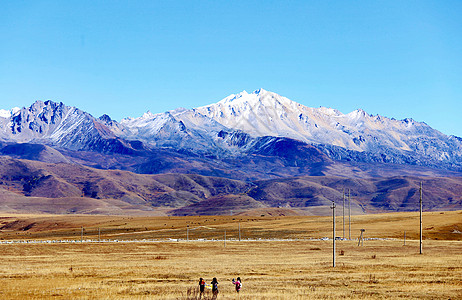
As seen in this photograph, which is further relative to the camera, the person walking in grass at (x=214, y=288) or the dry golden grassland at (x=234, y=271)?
the dry golden grassland at (x=234, y=271)

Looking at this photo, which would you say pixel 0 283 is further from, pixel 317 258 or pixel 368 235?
pixel 368 235

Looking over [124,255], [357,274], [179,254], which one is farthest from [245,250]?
[357,274]

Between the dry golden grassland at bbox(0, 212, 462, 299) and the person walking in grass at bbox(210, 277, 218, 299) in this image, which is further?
the dry golden grassland at bbox(0, 212, 462, 299)

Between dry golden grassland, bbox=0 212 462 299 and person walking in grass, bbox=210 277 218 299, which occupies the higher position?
A: person walking in grass, bbox=210 277 218 299

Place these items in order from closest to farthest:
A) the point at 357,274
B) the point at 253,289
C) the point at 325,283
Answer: the point at 253,289 → the point at 325,283 → the point at 357,274

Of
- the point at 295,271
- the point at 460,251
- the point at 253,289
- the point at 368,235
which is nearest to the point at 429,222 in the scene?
the point at 368,235

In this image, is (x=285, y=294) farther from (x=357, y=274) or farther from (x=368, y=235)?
(x=368, y=235)

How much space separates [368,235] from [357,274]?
81.7 m

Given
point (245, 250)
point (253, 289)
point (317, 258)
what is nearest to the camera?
point (253, 289)

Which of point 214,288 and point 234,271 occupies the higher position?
point 214,288

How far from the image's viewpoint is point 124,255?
8888cm

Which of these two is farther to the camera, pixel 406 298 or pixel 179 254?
pixel 179 254

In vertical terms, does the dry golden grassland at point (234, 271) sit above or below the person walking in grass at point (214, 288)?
below

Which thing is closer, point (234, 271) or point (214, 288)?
point (214, 288)
